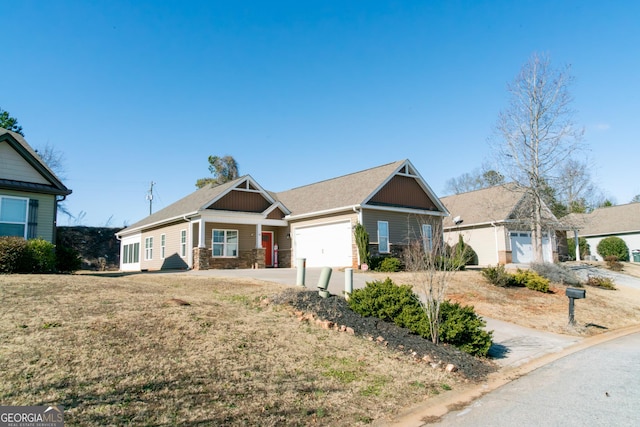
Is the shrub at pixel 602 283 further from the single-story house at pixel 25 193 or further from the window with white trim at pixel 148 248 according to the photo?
the window with white trim at pixel 148 248

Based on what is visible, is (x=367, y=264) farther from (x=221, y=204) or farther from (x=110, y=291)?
(x=110, y=291)

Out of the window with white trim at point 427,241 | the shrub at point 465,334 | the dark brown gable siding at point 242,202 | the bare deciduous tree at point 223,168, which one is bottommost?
the shrub at point 465,334

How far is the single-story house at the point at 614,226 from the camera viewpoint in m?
39.6

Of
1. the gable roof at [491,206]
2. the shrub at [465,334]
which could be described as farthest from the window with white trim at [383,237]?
the shrub at [465,334]

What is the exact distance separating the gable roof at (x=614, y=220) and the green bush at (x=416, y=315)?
118 ft

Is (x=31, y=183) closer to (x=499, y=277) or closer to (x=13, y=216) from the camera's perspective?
(x=13, y=216)

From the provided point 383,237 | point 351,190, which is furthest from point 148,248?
point 383,237

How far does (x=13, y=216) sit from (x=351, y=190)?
1567cm


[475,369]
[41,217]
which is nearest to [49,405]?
[475,369]

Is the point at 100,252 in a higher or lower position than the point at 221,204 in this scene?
lower

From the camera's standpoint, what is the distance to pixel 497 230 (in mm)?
29656

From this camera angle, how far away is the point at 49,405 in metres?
4.34

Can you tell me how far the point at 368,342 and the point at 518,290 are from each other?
429 inches

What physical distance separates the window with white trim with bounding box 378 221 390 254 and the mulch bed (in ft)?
42.3
